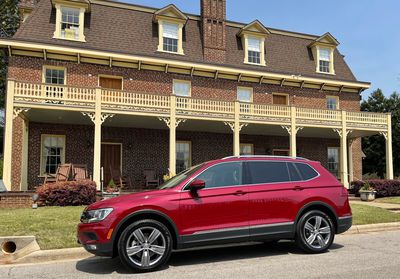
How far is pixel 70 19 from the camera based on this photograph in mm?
20359

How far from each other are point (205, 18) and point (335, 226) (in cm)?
1814

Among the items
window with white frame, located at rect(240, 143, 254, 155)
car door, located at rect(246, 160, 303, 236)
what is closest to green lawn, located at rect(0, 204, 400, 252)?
car door, located at rect(246, 160, 303, 236)

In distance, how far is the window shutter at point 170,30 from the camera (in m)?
22.3

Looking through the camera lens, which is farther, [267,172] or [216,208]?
[267,172]

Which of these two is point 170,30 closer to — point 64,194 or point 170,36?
point 170,36

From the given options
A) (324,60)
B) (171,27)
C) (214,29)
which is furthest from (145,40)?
(324,60)

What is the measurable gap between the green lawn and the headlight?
1798 mm

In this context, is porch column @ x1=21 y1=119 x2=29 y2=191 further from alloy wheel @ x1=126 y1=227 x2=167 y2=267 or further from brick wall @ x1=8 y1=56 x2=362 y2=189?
alloy wheel @ x1=126 y1=227 x2=167 y2=267

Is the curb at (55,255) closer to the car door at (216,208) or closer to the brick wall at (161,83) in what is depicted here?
the car door at (216,208)

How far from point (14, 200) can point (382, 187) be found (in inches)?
690

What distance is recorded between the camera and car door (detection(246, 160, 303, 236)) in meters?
6.98

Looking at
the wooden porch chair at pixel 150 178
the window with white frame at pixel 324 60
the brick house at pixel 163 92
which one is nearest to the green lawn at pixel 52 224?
the brick house at pixel 163 92

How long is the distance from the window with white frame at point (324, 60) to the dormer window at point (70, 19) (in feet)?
49.3

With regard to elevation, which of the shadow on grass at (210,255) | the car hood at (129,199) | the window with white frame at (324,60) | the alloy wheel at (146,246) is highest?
the window with white frame at (324,60)
